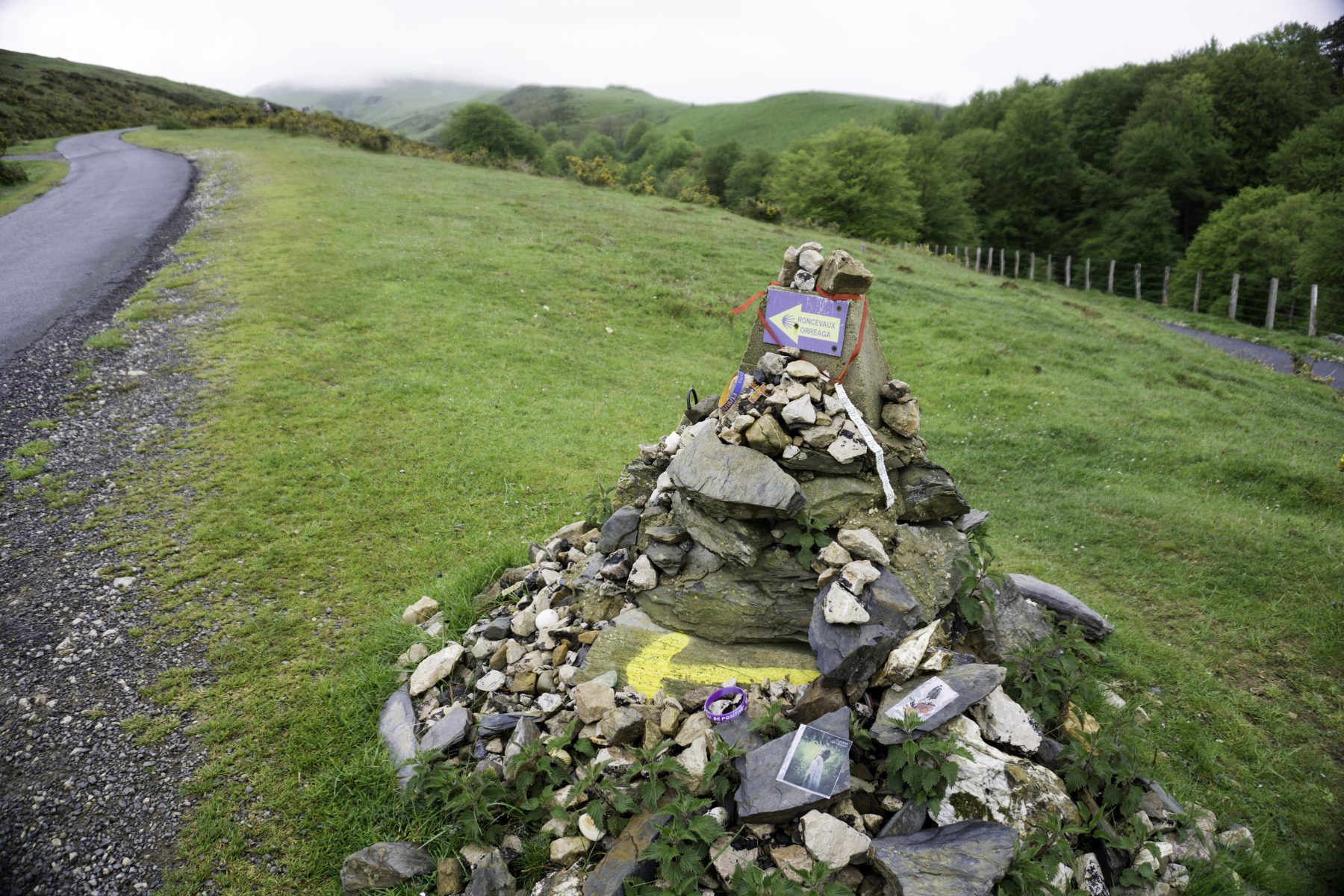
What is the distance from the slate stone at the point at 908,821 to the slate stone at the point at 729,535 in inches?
81.0

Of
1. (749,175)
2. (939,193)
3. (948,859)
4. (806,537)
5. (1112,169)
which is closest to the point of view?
(948,859)

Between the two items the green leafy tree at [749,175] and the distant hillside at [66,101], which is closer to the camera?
the distant hillside at [66,101]

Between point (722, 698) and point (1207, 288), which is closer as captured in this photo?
point (722, 698)

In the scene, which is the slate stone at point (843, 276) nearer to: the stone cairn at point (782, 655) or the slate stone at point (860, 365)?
the stone cairn at point (782, 655)

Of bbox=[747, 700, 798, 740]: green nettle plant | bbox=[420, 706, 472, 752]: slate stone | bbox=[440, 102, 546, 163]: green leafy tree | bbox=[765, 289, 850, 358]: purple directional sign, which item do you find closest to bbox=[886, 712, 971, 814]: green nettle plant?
bbox=[747, 700, 798, 740]: green nettle plant

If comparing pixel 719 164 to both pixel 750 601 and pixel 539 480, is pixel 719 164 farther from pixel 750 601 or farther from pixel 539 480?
pixel 750 601

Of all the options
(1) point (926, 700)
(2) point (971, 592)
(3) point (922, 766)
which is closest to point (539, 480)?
(2) point (971, 592)

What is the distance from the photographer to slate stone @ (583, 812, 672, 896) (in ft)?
12.9

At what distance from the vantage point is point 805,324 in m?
5.89

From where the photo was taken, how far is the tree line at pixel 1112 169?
4156 centimetres

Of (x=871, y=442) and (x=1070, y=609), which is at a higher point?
(x=871, y=442)

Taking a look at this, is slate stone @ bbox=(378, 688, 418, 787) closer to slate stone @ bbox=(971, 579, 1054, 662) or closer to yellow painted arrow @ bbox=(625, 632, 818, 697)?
yellow painted arrow @ bbox=(625, 632, 818, 697)

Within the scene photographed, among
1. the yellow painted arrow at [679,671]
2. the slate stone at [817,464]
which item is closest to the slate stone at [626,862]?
the yellow painted arrow at [679,671]

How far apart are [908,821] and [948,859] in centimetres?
34
